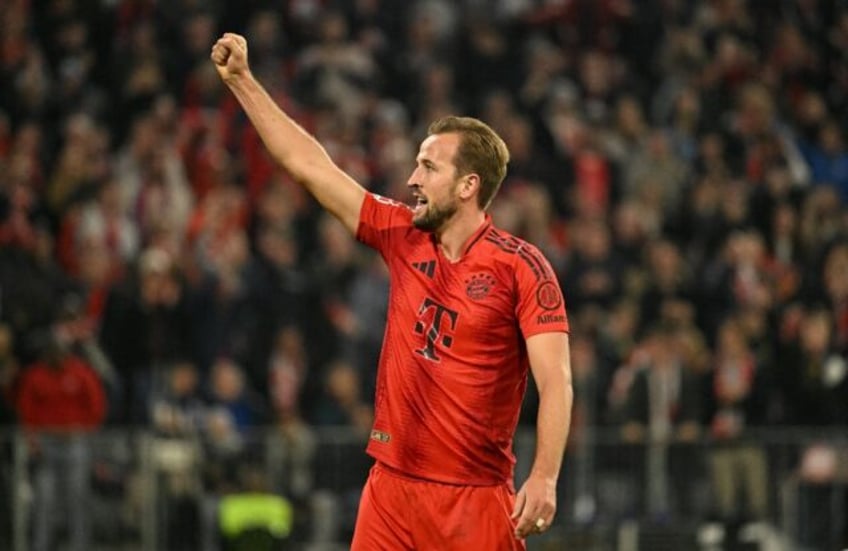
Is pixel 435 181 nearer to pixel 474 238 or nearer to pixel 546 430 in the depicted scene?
pixel 474 238

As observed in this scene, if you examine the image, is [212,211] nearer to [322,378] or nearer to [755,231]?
[322,378]

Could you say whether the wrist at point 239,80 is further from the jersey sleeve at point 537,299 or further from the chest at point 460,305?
the jersey sleeve at point 537,299

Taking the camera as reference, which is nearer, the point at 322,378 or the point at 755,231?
the point at 322,378

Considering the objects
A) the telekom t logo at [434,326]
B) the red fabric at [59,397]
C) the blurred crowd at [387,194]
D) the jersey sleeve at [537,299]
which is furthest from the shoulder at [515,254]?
the red fabric at [59,397]

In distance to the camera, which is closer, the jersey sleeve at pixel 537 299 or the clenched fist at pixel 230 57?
the jersey sleeve at pixel 537 299

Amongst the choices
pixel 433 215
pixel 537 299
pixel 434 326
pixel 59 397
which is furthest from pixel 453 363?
pixel 59 397

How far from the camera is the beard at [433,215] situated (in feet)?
22.8

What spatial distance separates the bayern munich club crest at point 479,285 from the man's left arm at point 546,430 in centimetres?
32

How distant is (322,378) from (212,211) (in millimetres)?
1998

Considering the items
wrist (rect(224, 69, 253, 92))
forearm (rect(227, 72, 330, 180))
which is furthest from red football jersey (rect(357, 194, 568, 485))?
wrist (rect(224, 69, 253, 92))

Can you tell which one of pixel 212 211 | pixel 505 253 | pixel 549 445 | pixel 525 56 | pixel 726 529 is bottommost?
pixel 726 529

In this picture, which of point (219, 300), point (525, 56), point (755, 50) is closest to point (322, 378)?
point (219, 300)

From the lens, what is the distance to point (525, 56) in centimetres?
1977

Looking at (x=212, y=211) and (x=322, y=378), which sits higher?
(x=212, y=211)
